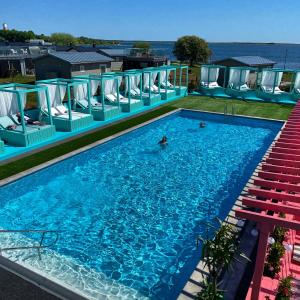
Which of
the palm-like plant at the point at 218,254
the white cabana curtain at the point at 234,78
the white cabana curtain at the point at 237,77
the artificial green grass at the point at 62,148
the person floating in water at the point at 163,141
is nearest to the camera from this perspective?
the palm-like plant at the point at 218,254

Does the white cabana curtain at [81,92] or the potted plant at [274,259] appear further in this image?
the white cabana curtain at [81,92]

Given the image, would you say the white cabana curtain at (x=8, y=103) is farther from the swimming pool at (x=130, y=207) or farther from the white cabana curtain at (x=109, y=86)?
the white cabana curtain at (x=109, y=86)

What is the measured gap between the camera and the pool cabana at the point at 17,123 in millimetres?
15781

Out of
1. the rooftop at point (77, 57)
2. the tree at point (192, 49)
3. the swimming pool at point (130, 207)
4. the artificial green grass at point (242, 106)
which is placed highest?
the tree at point (192, 49)

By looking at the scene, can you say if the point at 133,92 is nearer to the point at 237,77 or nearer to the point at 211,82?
the point at 211,82

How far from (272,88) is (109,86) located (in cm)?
1537

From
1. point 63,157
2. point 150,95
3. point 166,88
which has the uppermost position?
point 166,88

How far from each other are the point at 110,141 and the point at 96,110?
446 cm

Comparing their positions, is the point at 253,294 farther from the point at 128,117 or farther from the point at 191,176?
the point at 128,117

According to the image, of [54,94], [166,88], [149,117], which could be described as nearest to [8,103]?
[54,94]

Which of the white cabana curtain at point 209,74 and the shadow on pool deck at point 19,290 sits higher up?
the white cabana curtain at point 209,74

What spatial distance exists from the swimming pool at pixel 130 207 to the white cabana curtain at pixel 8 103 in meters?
5.15

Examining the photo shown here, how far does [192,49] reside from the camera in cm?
6800

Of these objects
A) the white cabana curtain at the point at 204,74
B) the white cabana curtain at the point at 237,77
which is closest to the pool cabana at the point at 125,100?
the white cabana curtain at the point at 204,74
